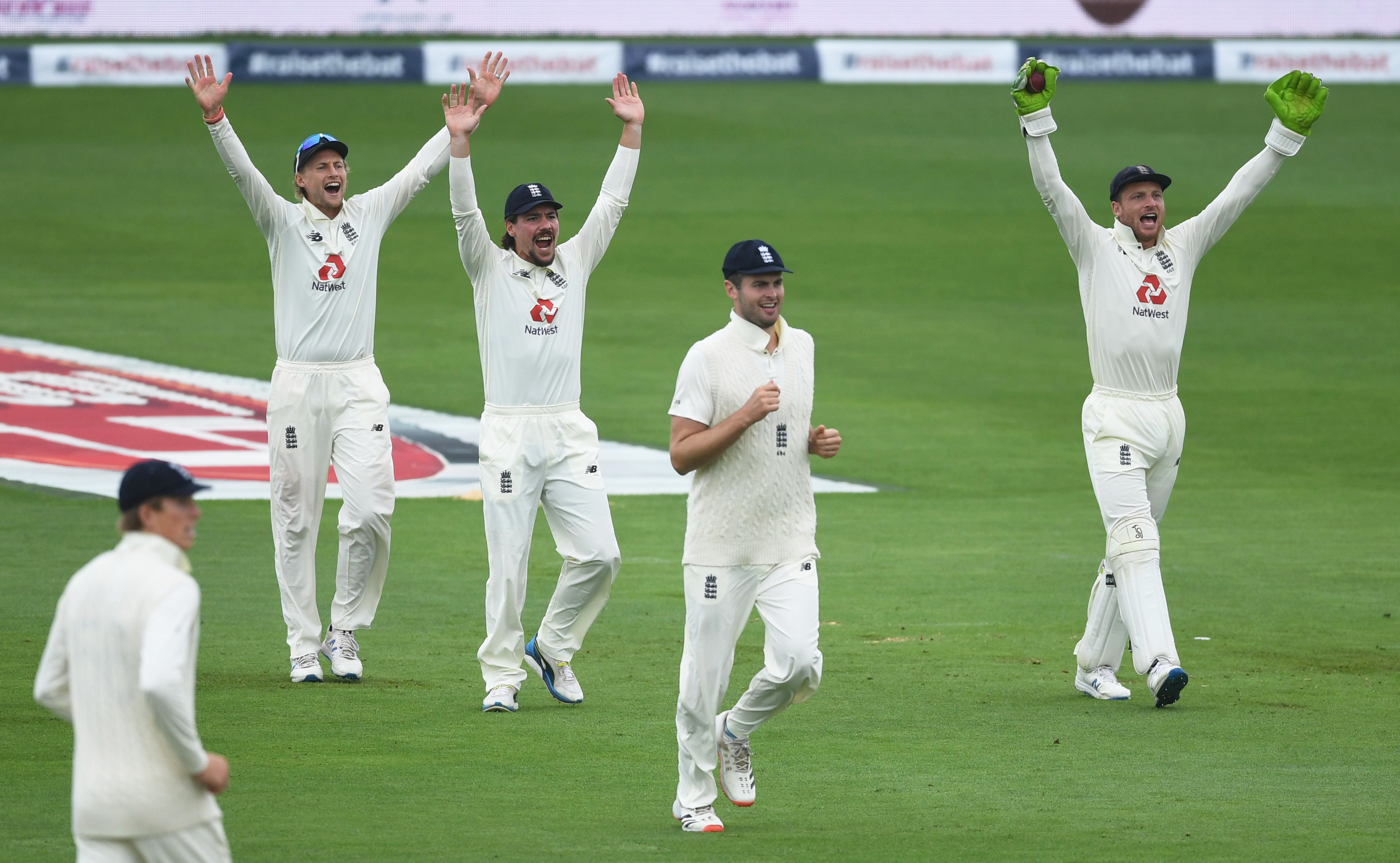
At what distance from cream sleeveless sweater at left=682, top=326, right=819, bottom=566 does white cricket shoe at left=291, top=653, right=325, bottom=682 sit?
3289 mm

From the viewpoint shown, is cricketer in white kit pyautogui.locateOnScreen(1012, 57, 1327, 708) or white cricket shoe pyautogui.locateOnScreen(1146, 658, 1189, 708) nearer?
white cricket shoe pyautogui.locateOnScreen(1146, 658, 1189, 708)

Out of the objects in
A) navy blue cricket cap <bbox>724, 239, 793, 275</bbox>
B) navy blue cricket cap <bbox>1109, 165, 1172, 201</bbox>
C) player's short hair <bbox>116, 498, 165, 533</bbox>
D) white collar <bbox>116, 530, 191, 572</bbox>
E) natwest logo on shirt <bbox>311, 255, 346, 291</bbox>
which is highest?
navy blue cricket cap <bbox>1109, 165, 1172, 201</bbox>

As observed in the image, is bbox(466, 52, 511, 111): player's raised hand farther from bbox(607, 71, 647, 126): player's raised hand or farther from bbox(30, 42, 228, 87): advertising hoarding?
bbox(30, 42, 228, 87): advertising hoarding

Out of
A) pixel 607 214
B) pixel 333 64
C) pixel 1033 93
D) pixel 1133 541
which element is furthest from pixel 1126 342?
pixel 333 64

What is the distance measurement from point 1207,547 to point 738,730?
780 centimetres

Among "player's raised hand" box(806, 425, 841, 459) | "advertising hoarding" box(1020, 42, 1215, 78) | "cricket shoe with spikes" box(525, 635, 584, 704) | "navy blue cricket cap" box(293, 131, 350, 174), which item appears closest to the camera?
"player's raised hand" box(806, 425, 841, 459)

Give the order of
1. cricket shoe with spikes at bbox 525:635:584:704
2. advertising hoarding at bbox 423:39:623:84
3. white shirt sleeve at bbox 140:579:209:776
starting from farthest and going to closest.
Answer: advertising hoarding at bbox 423:39:623:84 → cricket shoe with spikes at bbox 525:635:584:704 → white shirt sleeve at bbox 140:579:209:776

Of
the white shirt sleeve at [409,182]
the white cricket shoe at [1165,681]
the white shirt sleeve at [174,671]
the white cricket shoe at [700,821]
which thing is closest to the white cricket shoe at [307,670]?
the white shirt sleeve at [409,182]

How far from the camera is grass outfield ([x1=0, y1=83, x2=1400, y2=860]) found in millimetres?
7953

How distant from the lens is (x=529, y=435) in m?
9.86

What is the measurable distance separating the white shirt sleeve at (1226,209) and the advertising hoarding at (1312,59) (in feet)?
102

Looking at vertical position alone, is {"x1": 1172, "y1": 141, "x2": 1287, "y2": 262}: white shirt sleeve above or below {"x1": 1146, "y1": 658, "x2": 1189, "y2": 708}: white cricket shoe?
above

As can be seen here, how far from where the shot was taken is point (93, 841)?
530 cm

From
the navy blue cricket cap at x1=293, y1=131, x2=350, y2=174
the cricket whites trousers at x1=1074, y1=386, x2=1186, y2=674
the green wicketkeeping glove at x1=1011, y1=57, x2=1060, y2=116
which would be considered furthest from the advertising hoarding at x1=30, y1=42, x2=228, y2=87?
the cricket whites trousers at x1=1074, y1=386, x2=1186, y2=674
